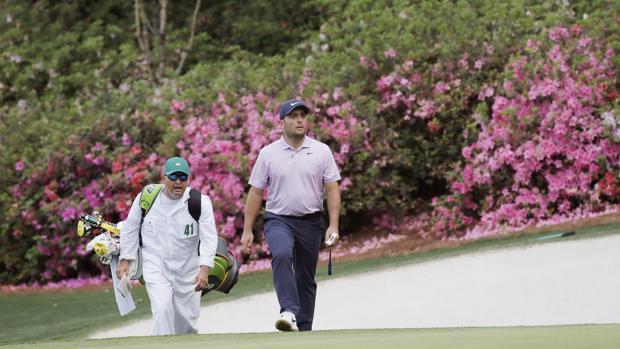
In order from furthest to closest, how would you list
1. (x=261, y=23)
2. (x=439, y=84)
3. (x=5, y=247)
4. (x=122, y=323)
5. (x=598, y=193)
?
(x=261, y=23) → (x=5, y=247) → (x=439, y=84) → (x=598, y=193) → (x=122, y=323)

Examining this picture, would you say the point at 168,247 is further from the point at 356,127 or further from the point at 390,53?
the point at 390,53

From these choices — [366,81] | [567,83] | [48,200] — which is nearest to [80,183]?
[48,200]

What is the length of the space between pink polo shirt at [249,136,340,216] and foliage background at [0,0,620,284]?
692 centimetres

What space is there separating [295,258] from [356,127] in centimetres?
754

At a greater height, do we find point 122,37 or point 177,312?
point 122,37

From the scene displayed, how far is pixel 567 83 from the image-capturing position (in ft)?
53.8

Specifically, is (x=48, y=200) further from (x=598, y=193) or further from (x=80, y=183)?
(x=598, y=193)

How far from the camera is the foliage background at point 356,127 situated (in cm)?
1712

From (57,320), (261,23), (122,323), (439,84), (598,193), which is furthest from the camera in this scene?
(261,23)

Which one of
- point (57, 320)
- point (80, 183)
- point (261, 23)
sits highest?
point (261, 23)

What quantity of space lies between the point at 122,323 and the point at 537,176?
239 inches

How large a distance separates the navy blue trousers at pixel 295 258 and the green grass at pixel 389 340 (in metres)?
0.92

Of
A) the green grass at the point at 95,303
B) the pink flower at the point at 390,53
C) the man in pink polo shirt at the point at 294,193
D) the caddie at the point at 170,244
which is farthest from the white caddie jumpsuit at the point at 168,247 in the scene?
the pink flower at the point at 390,53

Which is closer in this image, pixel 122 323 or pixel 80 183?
pixel 122 323
